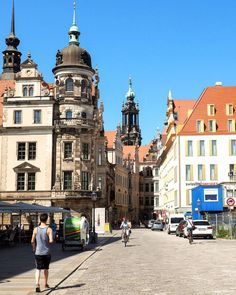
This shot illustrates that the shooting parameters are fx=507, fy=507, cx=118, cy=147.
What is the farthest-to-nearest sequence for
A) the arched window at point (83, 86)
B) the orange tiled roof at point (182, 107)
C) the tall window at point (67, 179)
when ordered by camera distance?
the orange tiled roof at point (182, 107), the arched window at point (83, 86), the tall window at point (67, 179)

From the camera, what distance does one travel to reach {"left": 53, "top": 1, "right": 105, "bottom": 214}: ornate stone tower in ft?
→ 192

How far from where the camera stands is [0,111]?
213 feet

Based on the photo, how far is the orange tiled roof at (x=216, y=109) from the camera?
66188mm

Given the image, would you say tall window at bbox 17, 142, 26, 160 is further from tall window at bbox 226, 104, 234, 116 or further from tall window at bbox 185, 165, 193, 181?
tall window at bbox 226, 104, 234, 116

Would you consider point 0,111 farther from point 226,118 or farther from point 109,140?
point 109,140

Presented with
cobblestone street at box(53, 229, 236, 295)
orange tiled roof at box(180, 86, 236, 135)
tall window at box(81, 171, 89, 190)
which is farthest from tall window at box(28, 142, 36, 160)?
cobblestone street at box(53, 229, 236, 295)

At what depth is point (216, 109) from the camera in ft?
222

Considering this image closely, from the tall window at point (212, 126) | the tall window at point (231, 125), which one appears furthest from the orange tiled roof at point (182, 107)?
the tall window at point (231, 125)

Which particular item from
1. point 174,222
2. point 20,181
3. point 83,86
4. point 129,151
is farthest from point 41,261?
point 129,151

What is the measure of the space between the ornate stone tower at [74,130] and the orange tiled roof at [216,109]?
13002mm

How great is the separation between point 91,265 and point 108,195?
66715 mm

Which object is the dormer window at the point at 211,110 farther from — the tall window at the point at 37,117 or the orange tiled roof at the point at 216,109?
the tall window at the point at 37,117

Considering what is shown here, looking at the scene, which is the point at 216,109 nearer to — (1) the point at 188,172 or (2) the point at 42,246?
(1) the point at 188,172

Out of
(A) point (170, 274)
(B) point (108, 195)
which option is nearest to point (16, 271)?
(A) point (170, 274)
